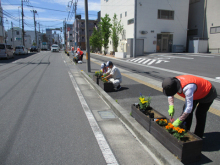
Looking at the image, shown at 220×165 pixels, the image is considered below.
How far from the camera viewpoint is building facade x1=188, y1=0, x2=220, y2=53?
2703 centimetres

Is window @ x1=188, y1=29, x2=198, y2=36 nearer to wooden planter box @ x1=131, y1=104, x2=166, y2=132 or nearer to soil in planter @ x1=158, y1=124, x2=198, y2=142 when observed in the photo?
wooden planter box @ x1=131, y1=104, x2=166, y2=132

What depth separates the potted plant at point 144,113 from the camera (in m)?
3.87

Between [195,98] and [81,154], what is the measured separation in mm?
2215

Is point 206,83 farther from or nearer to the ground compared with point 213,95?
farther from the ground

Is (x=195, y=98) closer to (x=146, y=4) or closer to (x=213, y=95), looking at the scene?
(x=213, y=95)

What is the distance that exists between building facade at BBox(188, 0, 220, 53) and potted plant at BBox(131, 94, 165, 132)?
27.0m

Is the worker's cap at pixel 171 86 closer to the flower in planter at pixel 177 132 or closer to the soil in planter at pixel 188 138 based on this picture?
the flower in planter at pixel 177 132

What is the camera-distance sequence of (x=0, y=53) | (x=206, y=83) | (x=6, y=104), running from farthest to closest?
(x=0, y=53)
(x=6, y=104)
(x=206, y=83)

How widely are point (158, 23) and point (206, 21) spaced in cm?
759

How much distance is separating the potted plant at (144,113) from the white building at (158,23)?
939 inches

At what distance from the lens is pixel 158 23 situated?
94.0 feet

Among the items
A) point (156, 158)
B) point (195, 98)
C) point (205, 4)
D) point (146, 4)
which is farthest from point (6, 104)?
point (205, 4)

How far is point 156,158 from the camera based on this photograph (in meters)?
3.11

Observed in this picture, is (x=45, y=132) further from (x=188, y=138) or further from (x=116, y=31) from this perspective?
(x=116, y=31)
